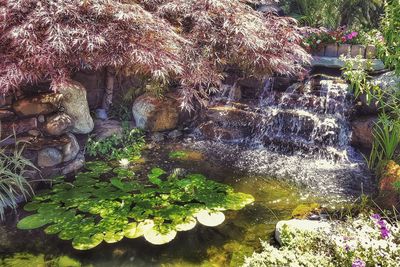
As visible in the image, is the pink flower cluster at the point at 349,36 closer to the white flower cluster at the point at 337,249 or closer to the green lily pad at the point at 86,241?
the white flower cluster at the point at 337,249

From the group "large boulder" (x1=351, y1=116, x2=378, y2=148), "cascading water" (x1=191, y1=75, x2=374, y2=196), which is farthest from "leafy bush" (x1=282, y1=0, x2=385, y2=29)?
"large boulder" (x1=351, y1=116, x2=378, y2=148)

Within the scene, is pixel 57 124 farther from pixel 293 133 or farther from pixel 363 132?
pixel 363 132

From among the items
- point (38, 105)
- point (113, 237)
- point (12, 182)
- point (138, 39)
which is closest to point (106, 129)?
point (38, 105)

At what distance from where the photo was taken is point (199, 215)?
3.50 meters

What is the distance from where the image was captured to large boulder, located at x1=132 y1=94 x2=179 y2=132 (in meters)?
5.76

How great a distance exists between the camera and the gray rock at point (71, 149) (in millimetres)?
4583

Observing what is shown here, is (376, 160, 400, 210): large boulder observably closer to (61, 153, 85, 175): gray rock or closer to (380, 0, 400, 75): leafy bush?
(380, 0, 400, 75): leafy bush

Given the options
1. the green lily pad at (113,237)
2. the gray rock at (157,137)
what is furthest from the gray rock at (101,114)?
the green lily pad at (113,237)

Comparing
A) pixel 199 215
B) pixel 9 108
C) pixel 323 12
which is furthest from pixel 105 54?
pixel 323 12

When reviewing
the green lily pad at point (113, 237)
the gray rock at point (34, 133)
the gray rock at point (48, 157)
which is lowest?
the green lily pad at point (113, 237)

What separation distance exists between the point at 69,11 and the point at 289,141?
3.98 m

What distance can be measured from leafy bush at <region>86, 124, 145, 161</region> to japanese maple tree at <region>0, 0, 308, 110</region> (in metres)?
1.15

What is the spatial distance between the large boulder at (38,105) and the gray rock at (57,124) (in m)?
0.14

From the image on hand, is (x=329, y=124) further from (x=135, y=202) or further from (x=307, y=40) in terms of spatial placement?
(x=135, y=202)
